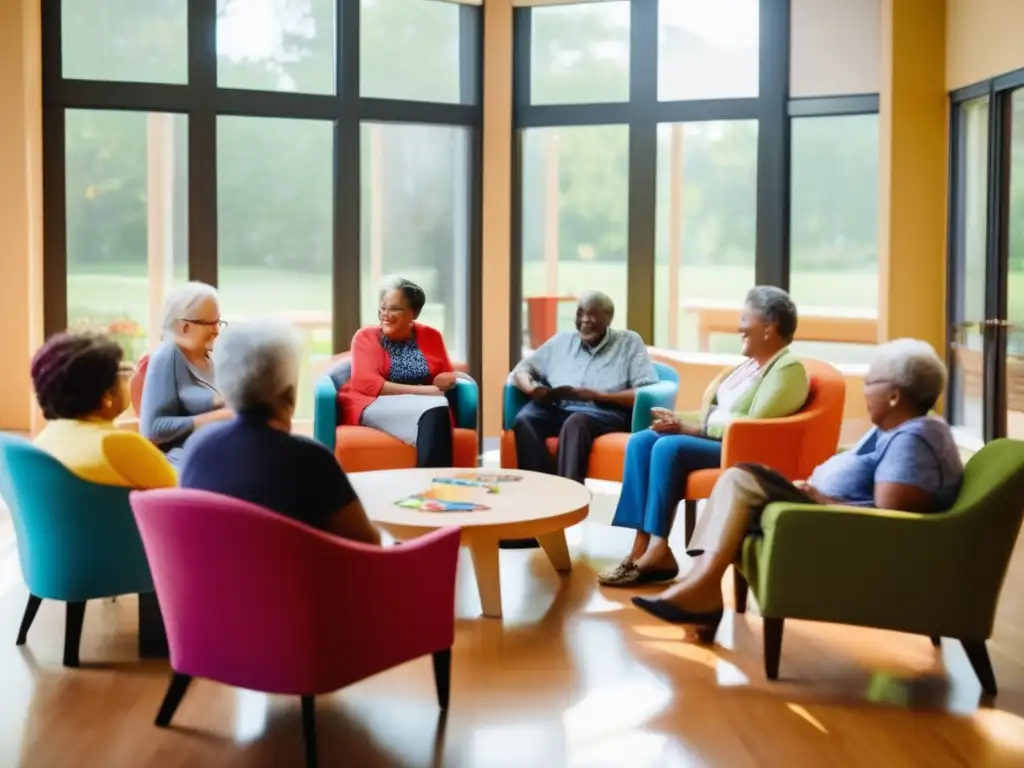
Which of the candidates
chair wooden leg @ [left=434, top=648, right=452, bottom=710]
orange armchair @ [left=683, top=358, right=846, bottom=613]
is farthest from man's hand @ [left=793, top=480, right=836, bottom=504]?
chair wooden leg @ [left=434, top=648, right=452, bottom=710]

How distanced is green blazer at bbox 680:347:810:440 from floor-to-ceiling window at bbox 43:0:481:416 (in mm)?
3768

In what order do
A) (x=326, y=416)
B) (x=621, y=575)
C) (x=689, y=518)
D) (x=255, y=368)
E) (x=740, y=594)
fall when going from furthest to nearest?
1. (x=326, y=416)
2. (x=689, y=518)
3. (x=621, y=575)
4. (x=740, y=594)
5. (x=255, y=368)

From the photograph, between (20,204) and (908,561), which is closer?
(908,561)

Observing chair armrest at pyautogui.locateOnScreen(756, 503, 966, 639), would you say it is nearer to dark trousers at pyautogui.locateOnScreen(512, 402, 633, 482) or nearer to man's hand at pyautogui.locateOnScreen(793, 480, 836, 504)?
man's hand at pyautogui.locateOnScreen(793, 480, 836, 504)

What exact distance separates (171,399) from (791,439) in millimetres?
2532

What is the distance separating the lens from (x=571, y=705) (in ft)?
12.8

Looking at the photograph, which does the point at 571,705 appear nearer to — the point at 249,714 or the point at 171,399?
the point at 249,714

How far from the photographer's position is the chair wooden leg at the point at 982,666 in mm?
4047

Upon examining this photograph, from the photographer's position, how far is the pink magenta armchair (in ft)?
10.6

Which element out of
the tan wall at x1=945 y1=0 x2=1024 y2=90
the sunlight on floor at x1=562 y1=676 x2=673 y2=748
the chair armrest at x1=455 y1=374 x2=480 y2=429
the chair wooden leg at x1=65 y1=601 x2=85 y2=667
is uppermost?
the tan wall at x1=945 y1=0 x2=1024 y2=90

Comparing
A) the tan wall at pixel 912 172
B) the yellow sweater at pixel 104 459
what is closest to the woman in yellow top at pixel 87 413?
the yellow sweater at pixel 104 459

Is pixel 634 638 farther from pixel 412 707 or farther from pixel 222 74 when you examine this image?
pixel 222 74

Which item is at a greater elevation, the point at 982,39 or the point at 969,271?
the point at 982,39

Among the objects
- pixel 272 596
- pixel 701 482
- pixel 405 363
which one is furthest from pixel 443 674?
pixel 405 363
